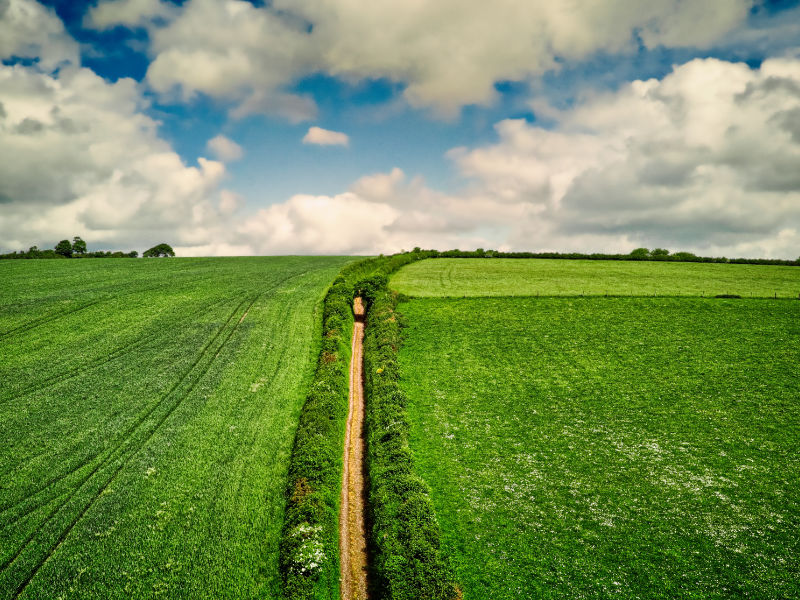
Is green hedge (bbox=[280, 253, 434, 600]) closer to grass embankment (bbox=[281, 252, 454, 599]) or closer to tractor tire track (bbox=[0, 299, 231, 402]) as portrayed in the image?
grass embankment (bbox=[281, 252, 454, 599])

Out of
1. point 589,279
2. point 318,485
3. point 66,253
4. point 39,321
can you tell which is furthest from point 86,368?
point 66,253

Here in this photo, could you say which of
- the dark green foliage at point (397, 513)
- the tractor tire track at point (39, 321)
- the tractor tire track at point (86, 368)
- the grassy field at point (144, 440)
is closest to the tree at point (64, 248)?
the grassy field at point (144, 440)

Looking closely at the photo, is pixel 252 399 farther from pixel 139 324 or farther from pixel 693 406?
pixel 693 406

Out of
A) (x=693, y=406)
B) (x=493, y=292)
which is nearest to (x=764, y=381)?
(x=693, y=406)

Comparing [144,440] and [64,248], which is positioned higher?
[64,248]

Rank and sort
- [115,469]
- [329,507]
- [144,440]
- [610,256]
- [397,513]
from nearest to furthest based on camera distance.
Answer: [397,513] → [329,507] → [115,469] → [144,440] → [610,256]

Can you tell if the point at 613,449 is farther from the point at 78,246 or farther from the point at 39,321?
the point at 78,246

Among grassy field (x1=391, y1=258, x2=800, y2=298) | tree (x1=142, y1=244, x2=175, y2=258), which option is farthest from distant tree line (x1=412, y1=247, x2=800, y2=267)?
tree (x1=142, y1=244, x2=175, y2=258)
